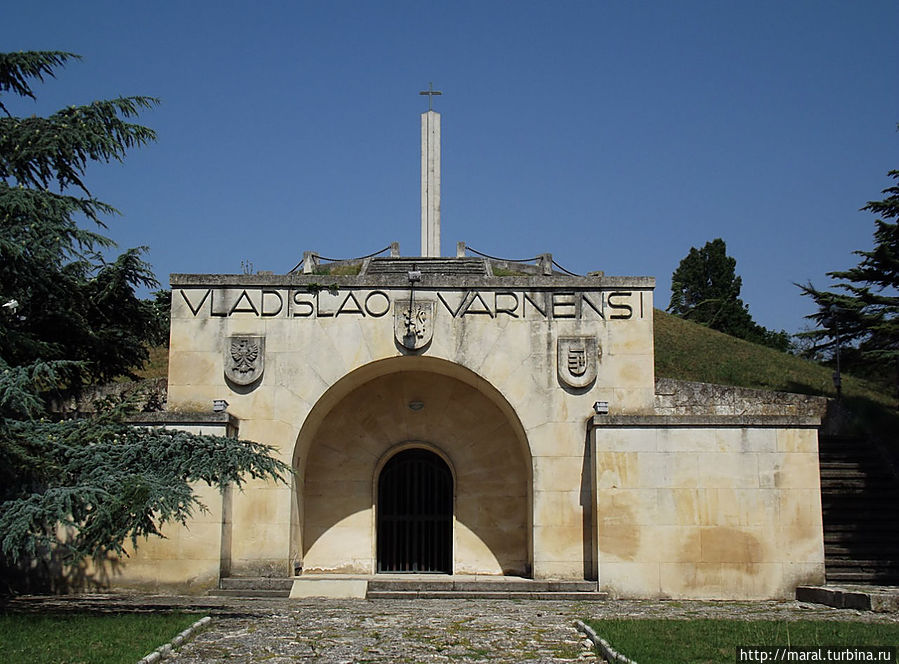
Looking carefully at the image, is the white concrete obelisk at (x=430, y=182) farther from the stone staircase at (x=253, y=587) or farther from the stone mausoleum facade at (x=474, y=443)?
the stone staircase at (x=253, y=587)

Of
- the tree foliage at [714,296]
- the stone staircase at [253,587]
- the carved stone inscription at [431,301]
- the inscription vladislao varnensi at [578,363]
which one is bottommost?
the stone staircase at [253,587]

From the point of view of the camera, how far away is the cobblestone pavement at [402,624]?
36.1 ft

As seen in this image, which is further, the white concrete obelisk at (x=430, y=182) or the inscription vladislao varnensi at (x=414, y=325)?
the white concrete obelisk at (x=430, y=182)

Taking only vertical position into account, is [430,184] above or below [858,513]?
above

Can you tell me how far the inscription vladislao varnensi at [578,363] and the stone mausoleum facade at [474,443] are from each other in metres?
0.04

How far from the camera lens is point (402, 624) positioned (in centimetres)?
1323

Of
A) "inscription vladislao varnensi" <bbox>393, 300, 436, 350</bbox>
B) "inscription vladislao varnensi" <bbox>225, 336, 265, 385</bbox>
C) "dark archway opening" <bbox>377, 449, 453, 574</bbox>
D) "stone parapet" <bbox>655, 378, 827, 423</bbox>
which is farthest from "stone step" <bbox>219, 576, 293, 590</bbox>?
"stone parapet" <bbox>655, 378, 827, 423</bbox>

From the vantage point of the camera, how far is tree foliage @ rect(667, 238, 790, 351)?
5138cm

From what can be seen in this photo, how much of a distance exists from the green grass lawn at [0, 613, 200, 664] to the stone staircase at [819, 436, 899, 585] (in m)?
12.4

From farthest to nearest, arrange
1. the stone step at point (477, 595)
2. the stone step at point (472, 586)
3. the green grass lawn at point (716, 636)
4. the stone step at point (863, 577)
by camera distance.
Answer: the stone step at point (863, 577) → the stone step at point (472, 586) → the stone step at point (477, 595) → the green grass lawn at point (716, 636)

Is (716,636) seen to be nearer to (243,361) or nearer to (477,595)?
(477,595)

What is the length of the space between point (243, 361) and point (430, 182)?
17.1 metres

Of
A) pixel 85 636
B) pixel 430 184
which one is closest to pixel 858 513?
pixel 85 636

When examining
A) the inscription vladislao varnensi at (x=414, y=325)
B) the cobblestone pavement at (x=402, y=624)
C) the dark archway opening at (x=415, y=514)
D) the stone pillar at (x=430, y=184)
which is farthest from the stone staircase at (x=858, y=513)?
the stone pillar at (x=430, y=184)
